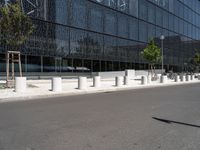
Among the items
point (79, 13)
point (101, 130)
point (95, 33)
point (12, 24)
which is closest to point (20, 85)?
point (12, 24)

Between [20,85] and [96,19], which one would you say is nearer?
[20,85]

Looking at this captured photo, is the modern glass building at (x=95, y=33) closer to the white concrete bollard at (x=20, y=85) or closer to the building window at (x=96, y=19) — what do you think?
the building window at (x=96, y=19)

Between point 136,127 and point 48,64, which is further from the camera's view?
point 48,64

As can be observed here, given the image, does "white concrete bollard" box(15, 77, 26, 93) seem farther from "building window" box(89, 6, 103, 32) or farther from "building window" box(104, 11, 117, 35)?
"building window" box(104, 11, 117, 35)

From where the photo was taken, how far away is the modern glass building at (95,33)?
35688mm

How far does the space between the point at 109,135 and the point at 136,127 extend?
1361 mm

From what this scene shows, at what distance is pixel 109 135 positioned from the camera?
8555 mm

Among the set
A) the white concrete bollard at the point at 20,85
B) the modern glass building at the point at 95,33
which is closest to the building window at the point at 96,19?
the modern glass building at the point at 95,33

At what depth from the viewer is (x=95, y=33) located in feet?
147

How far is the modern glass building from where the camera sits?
35688 mm

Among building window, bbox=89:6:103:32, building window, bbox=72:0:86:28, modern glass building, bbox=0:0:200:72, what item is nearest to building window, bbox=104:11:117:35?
modern glass building, bbox=0:0:200:72

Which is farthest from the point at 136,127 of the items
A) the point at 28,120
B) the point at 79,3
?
the point at 79,3

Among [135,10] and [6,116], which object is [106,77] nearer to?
[135,10]

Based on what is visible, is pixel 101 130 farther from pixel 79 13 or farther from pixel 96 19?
pixel 96 19
